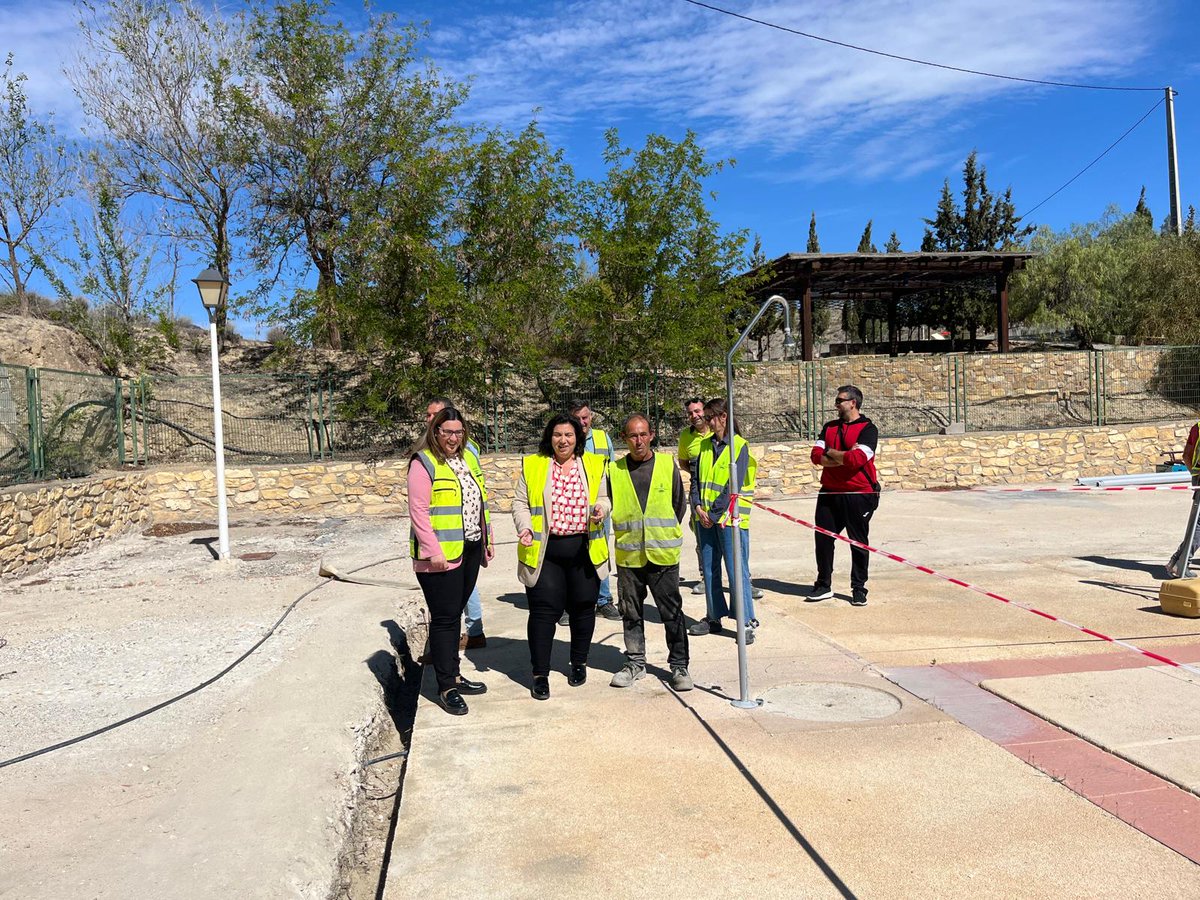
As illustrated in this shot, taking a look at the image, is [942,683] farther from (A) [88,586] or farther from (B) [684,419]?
(B) [684,419]

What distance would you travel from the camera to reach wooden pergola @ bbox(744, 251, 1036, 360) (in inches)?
938

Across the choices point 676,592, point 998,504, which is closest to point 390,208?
point 998,504

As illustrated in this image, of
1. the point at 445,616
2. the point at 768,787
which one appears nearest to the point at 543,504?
the point at 445,616

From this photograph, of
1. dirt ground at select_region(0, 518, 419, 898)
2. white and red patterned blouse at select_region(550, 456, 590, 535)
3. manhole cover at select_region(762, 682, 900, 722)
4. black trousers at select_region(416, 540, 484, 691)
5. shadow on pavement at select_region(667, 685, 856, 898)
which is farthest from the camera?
white and red patterned blouse at select_region(550, 456, 590, 535)

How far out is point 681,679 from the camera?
5.14 metres

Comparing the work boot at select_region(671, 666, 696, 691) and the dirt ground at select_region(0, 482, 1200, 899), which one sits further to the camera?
the work boot at select_region(671, 666, 696, 691)

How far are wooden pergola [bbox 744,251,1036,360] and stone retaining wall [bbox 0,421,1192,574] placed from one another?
656cm

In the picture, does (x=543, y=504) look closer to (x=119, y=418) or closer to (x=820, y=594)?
(x=820, y=594)

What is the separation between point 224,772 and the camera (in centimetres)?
412

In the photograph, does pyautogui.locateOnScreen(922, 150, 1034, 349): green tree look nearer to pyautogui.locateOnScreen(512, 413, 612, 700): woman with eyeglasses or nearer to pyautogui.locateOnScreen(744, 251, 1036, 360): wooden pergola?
pyautogui.locateOnScreen(744, 251, 1036, 360): wooden pergola

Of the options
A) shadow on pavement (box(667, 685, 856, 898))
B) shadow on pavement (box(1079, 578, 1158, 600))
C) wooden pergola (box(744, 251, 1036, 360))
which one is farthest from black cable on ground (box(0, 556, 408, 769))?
wooden pergola (box(744, 251, 1036, 360))

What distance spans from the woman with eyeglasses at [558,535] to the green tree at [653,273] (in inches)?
447

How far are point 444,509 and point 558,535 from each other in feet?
2.22

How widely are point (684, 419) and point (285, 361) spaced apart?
967cm
